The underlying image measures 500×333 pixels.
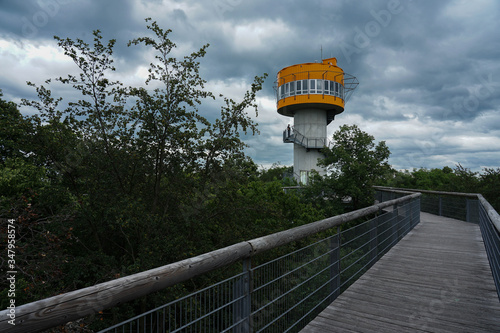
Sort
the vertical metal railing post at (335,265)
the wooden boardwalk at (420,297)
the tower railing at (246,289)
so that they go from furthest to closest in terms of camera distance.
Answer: the vertical metal railing post at (335,265) < the wooden boardwalk at (420,297) < the tower railing at (246,289)

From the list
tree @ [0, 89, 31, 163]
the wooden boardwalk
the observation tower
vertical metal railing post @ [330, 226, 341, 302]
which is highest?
the observation tower

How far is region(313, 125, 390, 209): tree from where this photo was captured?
75.1 feet

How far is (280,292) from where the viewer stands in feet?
10.6

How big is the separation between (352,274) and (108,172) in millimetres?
7662

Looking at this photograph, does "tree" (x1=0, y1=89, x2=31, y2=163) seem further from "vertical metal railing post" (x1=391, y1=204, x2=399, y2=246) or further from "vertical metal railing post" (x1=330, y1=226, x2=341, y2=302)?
"vertical metal railing post" (x1=391, y1=204, x2=399, y2=246)

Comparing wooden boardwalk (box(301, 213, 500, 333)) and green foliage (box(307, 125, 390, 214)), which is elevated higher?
green foliage (box(307, 125, 390, 214))

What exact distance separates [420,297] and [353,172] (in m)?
19.9

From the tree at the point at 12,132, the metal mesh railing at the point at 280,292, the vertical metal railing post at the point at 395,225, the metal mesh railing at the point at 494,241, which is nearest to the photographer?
the metal mesh railing at the point at 280,292

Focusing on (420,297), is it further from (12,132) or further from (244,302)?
(12,132)

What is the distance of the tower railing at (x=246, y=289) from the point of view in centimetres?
139

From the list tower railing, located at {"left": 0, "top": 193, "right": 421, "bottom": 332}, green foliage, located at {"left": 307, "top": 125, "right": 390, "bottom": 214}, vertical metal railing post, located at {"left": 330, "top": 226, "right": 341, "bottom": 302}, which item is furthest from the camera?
green foliage, located at {"left": 307, "top": 125, "right": 390, "bottom": 214}


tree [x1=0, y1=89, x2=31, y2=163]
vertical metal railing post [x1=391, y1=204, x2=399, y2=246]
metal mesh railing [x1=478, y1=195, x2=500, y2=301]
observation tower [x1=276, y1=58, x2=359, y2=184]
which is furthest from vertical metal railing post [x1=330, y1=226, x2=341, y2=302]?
observation tower [x1=276, y1=58, x2=359, y2=184]

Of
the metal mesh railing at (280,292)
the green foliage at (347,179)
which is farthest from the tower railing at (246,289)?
the green foliage at (347,179)

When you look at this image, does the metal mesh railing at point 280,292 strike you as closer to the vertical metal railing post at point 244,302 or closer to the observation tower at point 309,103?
the vertical metal railing post at point 244,302
